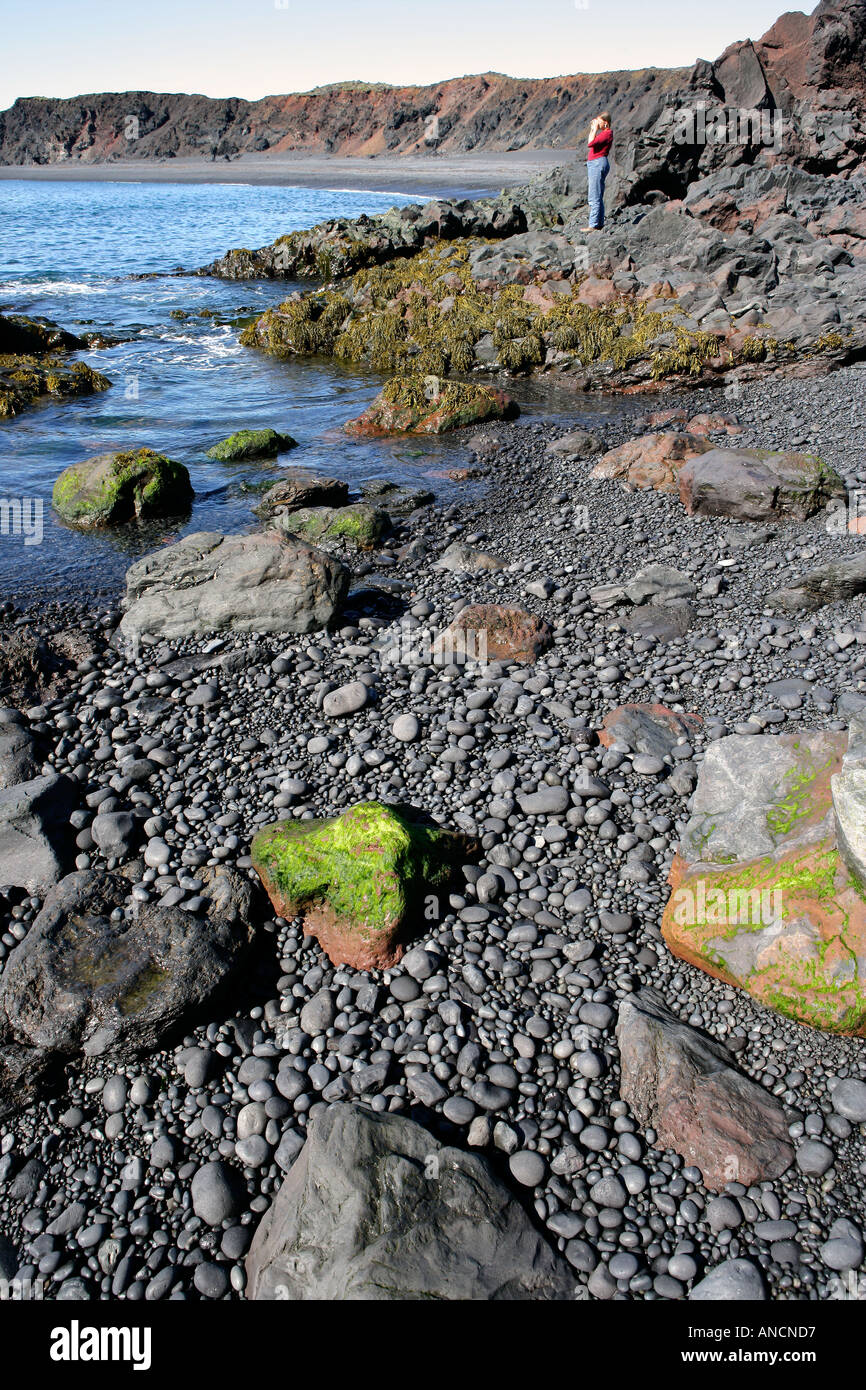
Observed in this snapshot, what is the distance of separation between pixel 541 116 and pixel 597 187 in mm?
91727

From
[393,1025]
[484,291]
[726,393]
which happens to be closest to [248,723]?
[393,1025]

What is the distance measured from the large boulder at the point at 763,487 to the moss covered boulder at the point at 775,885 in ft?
16.4

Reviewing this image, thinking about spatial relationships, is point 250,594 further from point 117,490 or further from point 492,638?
point 117,490

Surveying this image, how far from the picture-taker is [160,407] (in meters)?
17.1

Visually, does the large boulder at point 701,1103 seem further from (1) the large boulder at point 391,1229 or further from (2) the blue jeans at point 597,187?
(2) the blue jeans at point 597,187

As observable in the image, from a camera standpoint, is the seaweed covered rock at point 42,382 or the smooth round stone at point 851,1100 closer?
the smooth round stone at point 851,1100

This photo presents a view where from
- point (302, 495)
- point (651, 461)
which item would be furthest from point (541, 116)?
point (302, 495)

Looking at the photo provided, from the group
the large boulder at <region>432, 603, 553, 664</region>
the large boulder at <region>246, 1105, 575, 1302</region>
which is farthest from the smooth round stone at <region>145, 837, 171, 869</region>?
the large boulder at <region>432, 603, 553, 664</region>

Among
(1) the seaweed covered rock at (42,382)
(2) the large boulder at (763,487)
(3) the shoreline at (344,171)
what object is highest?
(3) the shoreline at (344,171)

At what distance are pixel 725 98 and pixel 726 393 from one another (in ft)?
53.5

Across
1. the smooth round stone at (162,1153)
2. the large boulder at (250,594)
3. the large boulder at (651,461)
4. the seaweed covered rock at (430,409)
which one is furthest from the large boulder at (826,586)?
the seaweed covered rock at (430,409)

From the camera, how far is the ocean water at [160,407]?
36.0 ft

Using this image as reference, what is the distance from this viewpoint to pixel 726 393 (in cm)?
1568

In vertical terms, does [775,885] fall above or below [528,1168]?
above
